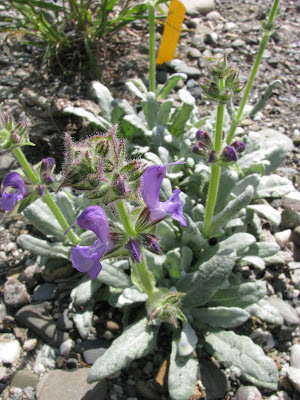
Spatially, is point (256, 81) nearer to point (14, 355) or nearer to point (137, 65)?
point (137, 65)

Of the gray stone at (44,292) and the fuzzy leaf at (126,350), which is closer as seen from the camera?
the fuzzy leaf at (126,350)

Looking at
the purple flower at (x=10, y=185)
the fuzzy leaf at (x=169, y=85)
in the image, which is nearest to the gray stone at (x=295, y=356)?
the purple flower at (x=10, y=185)

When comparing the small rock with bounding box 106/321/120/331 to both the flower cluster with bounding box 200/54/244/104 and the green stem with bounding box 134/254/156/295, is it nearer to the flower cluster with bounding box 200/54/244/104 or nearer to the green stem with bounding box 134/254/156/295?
the green stem with bounding box 134/254/156/295

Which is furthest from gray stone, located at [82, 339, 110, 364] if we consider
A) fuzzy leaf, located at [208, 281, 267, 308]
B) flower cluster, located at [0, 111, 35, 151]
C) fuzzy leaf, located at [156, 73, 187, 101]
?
fuzzy leaf, located at [156, 73, 187, 101]

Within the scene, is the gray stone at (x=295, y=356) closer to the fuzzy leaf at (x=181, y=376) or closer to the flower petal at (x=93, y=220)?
the fuzzy leaf at (x=181, y=376)

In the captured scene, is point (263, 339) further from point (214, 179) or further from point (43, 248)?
point (43, 248)

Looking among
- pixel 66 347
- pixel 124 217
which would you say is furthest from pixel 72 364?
pixel 124 217
